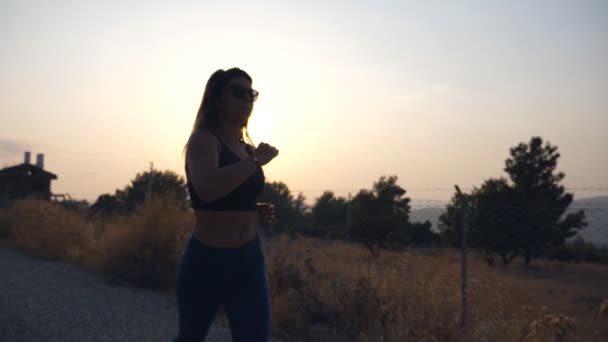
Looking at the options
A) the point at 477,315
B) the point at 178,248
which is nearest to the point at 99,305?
the point at 178,248

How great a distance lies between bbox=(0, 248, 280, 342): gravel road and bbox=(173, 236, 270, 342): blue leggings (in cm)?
297

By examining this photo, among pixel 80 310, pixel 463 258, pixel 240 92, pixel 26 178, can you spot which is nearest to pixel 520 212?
pixel 463 258

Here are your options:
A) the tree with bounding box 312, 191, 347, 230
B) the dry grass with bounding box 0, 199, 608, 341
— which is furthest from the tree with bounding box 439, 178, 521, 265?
the tree with bounding box 312, 191, 347, 230

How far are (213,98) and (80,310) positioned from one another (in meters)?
4.65

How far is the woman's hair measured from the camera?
2.61 meters

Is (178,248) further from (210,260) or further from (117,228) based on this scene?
(210,260)

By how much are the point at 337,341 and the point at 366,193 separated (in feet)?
48.1

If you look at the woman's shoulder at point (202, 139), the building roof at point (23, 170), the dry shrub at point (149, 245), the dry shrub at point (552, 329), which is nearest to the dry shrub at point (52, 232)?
the dry shrub at point (149, 245)

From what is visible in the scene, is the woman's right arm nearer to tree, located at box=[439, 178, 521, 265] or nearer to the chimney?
tree, located at box=[439, 178, 521, 265]

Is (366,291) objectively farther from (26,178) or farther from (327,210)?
(26,178)

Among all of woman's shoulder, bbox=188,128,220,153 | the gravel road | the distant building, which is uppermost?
the distant building

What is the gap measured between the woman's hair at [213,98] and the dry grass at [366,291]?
2884mm

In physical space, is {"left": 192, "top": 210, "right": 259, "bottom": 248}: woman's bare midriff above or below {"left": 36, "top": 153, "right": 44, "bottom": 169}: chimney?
below

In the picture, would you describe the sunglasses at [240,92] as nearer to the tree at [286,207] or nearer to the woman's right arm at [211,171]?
the woman's right arm at [211,171]
